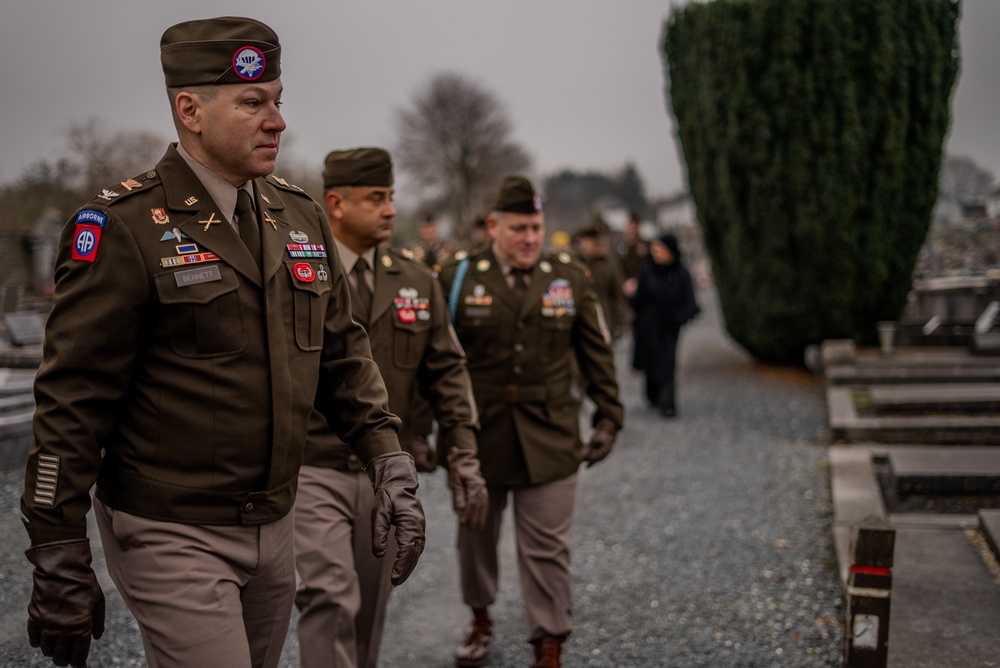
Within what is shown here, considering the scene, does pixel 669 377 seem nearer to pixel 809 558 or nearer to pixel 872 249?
pixel 872 249

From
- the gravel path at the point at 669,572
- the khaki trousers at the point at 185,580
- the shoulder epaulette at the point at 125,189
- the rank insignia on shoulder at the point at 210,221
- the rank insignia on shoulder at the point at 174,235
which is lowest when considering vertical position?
the gravel path at the point at 669,572

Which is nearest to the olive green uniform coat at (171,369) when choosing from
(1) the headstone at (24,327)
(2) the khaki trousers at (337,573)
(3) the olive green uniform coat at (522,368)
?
(2) the khaki trousers at (337,573)

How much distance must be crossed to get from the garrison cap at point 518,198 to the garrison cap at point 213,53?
2185 mm

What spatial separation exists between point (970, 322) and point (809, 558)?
349 inches

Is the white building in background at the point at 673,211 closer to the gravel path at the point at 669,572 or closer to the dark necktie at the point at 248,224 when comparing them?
the gravel path at the point at 669,572

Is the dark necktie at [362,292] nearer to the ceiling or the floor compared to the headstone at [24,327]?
nearer to the ceiling

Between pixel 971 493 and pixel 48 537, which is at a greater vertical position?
pixel 48 537

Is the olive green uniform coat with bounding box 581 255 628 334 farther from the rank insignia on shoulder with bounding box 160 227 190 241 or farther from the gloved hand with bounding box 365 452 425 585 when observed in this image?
the rank insignia on shoulder with bounding box 160 227 190 241

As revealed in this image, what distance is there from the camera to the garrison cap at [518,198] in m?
4.58

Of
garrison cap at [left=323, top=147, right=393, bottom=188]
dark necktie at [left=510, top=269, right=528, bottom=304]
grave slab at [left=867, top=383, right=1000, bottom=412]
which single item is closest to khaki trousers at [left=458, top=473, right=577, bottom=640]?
dark necktie at [left=510, top=269, right=528, bottom=304]

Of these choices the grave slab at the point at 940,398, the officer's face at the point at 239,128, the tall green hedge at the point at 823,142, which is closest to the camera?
the officer's face at the point at 239,128

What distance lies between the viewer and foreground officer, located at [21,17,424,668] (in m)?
2.24

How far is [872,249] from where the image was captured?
493 inches

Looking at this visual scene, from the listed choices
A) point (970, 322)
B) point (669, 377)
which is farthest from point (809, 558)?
point (970, 322)
